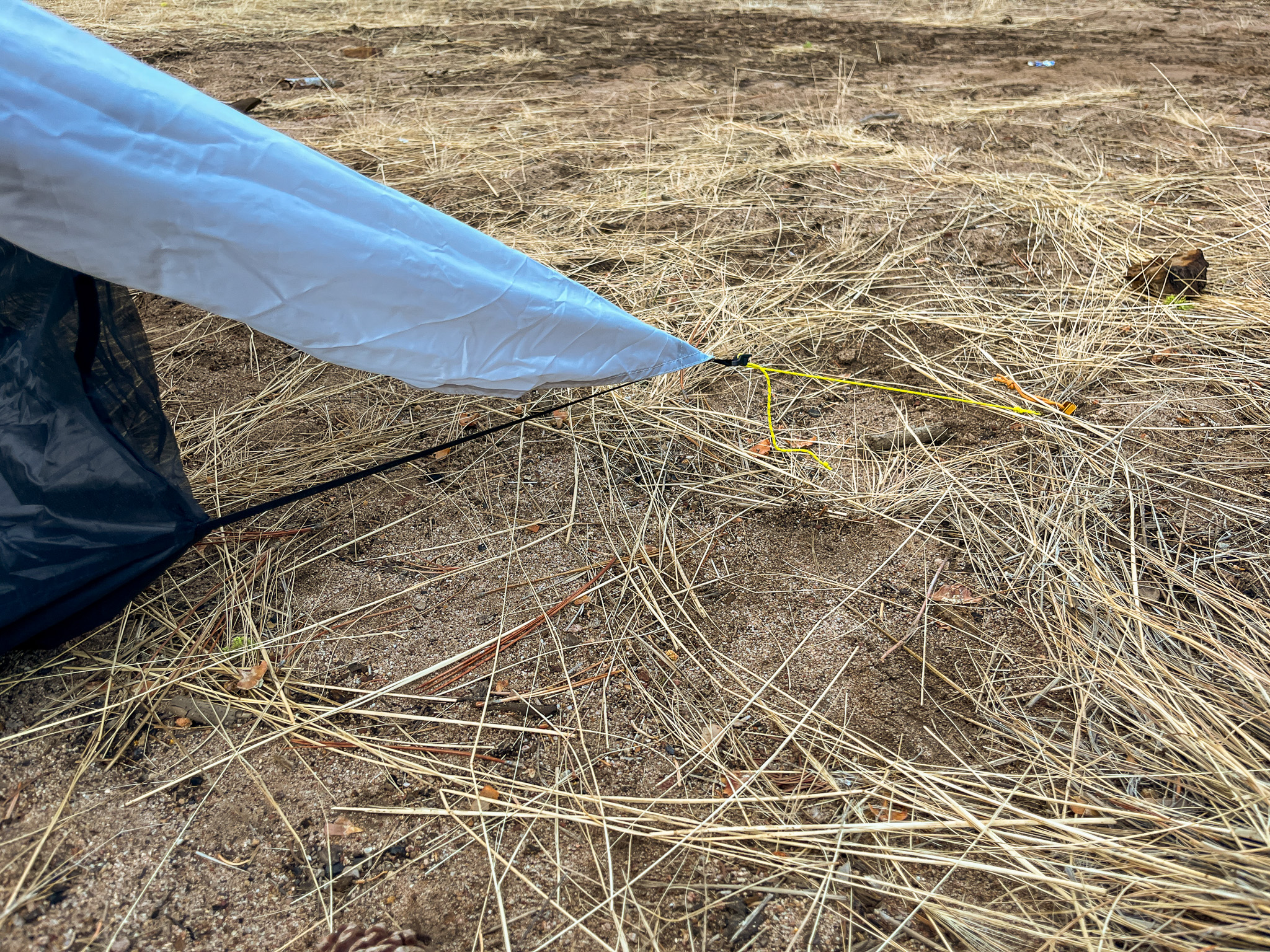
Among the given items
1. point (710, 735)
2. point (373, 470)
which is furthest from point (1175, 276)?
point (373, 470)

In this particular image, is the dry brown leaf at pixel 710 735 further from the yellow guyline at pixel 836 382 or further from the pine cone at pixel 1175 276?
the pine cone at pixel 1175 276

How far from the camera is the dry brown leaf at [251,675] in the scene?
1.54 meters

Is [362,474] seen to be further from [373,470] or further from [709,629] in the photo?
[709,629]

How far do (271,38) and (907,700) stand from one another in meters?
7.08

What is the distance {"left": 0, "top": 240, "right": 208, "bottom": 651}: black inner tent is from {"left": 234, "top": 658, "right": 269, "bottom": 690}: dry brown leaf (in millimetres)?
267

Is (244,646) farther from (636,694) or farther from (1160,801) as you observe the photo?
(1160,801)

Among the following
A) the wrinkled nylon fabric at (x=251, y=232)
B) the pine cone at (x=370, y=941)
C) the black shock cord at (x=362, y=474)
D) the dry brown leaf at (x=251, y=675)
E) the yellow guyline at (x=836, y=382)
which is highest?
the wrinkled nylon fabric at (x=251, y=232)

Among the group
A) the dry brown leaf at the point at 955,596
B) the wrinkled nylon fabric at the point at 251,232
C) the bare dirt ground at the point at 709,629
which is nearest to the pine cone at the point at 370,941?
the bare dirt ground at the point at 709,629

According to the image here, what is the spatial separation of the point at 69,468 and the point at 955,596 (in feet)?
6.25

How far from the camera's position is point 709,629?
1715 millimetres

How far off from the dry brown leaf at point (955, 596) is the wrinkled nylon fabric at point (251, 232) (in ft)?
3.32

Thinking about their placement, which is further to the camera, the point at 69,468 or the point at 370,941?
the point at 69,468

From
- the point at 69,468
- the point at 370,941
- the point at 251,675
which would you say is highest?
the point at 69,468

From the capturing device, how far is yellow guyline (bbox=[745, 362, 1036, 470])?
2217 millimetres
